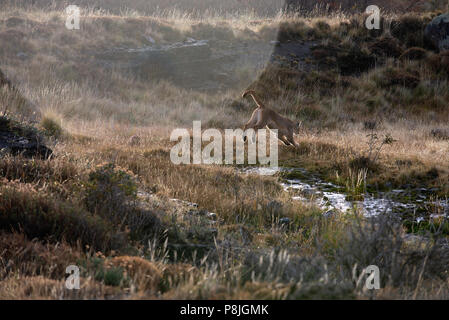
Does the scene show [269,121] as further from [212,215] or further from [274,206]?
[212,215]

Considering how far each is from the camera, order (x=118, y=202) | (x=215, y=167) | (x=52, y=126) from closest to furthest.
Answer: (x=118, y=202)
(x=215, y=167)
(x=52, y=126)

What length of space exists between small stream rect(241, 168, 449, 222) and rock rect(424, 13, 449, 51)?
14455 mm

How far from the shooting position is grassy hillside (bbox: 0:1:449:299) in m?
3.08

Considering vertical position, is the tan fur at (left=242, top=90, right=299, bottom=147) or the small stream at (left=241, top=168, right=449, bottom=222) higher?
the tan fur at (left=242, top=90, right=299, bottom=147)

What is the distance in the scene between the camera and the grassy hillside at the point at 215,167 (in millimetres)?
3084

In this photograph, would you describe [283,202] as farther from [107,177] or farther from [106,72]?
[106,72]

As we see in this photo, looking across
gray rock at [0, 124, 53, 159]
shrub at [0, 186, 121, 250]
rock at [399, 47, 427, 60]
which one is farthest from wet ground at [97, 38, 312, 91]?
shrub at [0, 186, 121, 250]

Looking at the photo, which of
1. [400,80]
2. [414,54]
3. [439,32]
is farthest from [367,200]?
[439,32]

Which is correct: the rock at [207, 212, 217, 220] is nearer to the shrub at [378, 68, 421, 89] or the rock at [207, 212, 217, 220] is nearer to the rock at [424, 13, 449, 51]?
the shrub at [378, 68, 421, 89]

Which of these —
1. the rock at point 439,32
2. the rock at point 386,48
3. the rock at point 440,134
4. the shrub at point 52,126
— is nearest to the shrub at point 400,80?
the rock at point 386,48

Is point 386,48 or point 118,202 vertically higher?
point 386,48

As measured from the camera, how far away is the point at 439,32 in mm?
18359

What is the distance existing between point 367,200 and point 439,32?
50.9 ft
